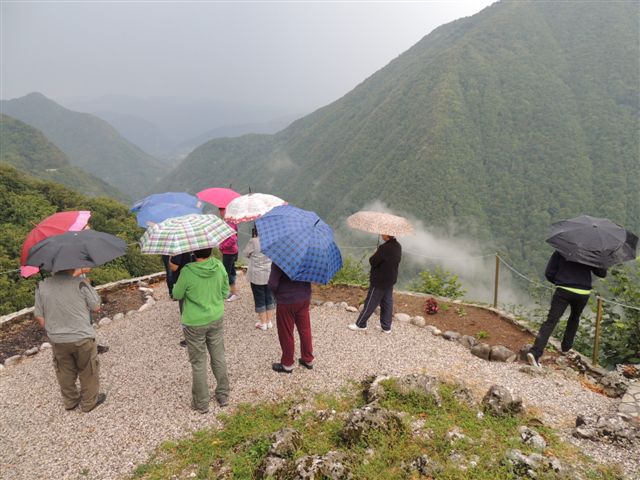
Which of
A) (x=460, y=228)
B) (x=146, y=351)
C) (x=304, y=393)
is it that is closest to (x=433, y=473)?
(x=304, y=393)

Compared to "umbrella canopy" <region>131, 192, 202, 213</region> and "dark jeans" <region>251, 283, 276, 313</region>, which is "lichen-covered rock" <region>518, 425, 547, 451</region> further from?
"umbrella canopy" <region>131, 192, 202, 213</region>

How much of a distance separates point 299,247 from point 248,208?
186 centimetres

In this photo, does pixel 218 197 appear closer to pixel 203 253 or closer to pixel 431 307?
pixel 203 253

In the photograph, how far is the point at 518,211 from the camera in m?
75.3

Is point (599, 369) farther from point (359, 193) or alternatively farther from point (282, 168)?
→ point (282, 168)

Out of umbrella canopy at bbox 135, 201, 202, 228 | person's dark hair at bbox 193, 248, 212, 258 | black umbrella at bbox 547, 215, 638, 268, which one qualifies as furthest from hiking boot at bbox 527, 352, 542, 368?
umbrella canopy at bbox 135, 201, 202, 228

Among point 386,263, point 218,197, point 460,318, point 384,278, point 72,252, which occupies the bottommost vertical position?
point 460,318

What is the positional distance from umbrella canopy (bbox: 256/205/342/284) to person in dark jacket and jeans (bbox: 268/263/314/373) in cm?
35

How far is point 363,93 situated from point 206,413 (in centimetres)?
16197

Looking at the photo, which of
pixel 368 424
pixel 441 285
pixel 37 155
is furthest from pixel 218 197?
pixel 37 155

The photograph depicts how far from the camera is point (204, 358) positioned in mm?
4656

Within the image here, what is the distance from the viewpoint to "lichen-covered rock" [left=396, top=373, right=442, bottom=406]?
4703 mm

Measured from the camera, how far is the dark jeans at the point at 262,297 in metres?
6.66

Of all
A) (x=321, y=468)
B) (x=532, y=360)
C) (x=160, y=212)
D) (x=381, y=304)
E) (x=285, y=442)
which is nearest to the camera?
(x=321, y=468)
